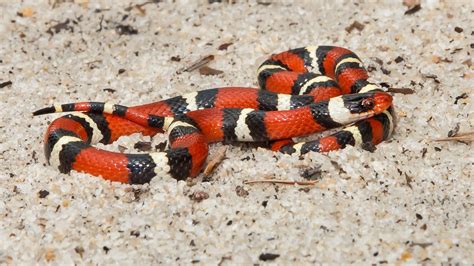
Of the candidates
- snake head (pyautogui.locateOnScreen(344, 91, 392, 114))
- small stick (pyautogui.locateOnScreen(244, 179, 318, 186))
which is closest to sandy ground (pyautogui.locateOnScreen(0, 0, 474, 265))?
small stick (pyautogui.locateOnScreen(244, 179, 318, 186))

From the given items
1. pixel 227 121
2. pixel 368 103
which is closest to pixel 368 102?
pixel 368 103

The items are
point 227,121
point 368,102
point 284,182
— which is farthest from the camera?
point 227,121

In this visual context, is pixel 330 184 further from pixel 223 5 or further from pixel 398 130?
pixel 223 5

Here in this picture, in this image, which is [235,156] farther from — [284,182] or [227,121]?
[284,182]

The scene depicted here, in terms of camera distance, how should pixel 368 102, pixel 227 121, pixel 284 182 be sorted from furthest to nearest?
1. pixel 227 121
2. pixel 368 102
3. pixel 284 182

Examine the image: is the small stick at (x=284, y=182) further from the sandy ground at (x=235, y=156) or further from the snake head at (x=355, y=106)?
the snake head at (x=355, y=106)

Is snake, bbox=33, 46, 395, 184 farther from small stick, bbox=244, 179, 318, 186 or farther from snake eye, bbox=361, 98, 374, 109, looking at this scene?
small stick, bbox=244, 179, 318, 186
